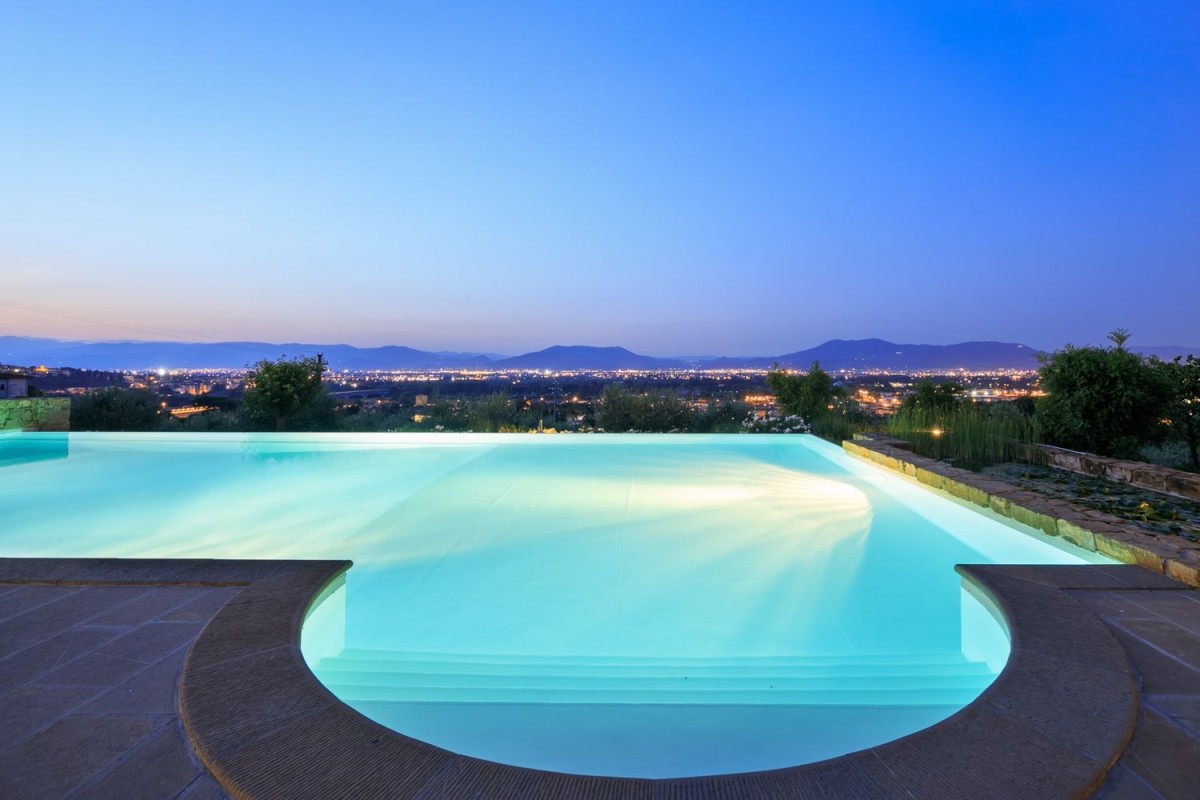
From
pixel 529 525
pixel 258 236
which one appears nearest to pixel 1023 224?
pixel 529 525

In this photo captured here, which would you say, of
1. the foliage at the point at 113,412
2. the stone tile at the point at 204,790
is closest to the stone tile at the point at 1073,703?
the stone tile at the point at 204,790

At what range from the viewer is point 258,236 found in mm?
11977

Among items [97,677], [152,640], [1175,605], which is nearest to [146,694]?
[97,677]

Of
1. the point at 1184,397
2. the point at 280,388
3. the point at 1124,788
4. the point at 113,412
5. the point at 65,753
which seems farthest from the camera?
the point at 113,412

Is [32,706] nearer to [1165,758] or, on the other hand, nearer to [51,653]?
[51,653]

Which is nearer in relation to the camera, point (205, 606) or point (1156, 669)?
point (1156, 669)

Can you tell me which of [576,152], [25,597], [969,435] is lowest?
[25,597]

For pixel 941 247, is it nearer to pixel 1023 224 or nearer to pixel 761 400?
pixel 1023 224

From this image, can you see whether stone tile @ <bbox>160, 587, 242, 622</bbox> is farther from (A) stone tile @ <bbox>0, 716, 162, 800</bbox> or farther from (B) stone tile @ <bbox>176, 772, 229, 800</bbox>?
(B) stone tile @ <bbox>176, 772, 229, 800</bbox>

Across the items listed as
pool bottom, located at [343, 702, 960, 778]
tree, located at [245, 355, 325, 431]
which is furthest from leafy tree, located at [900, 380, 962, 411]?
tree, located at [245, 355, 325, 431]

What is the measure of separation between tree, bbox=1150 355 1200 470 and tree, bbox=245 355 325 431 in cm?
1119

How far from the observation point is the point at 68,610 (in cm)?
195

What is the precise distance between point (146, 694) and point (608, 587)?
6.28 ft

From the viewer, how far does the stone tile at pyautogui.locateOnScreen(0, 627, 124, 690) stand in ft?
5.04
